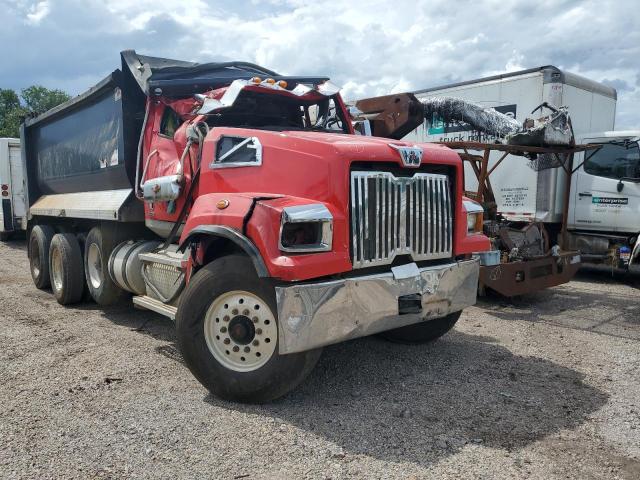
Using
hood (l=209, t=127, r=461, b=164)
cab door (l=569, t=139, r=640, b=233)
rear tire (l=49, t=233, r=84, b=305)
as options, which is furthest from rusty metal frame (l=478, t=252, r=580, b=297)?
rear tire (l=49, t=233, r=84, b=305)

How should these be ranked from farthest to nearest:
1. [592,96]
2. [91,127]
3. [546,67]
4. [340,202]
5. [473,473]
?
1. [592,96]
2. [546,67]
3. [91,127]
4. [340,202]
5. [473,473]

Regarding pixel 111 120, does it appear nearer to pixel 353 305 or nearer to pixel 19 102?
pixel 353 305

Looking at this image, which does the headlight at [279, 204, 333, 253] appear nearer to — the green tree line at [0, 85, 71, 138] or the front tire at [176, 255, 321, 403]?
the front tire at [176, 255, 321, 403]

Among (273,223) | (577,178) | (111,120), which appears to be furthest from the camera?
(577,178)

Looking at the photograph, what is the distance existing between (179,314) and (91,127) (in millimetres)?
4277

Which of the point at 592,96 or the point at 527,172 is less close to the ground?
the point at 592,96

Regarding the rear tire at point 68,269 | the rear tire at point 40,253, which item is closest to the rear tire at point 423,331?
the rear tire at point 68,269

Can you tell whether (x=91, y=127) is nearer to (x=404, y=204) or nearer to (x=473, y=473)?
(x=404, y=204)

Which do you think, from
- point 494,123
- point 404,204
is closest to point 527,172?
point 494,123

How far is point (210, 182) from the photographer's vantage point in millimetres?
4566

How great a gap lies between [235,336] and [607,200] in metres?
8.06

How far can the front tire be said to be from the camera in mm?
3891

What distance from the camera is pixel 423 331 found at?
5.46 meters

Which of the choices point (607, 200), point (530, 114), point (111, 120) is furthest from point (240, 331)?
point (607, 200)
